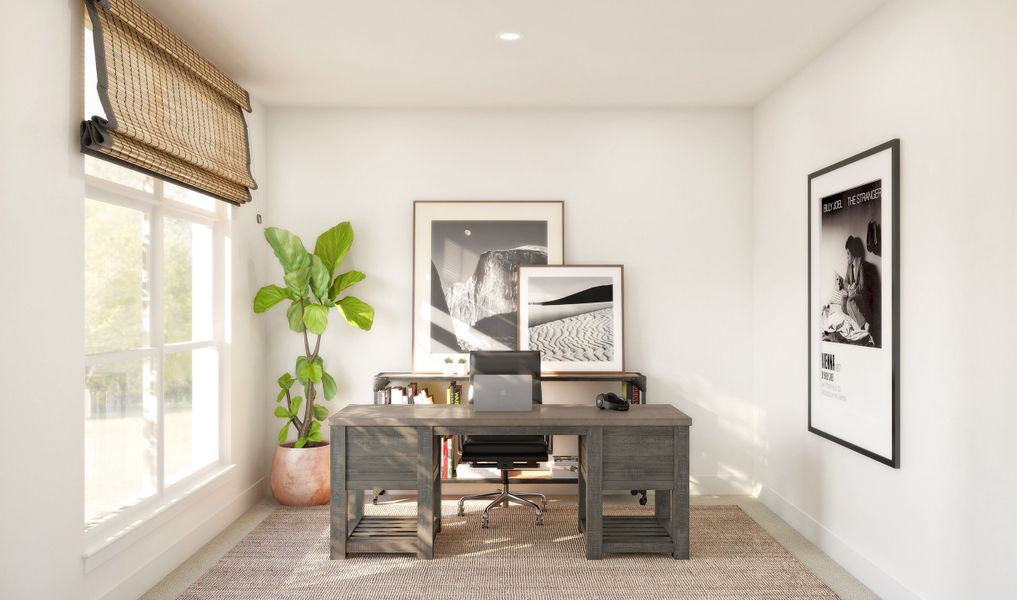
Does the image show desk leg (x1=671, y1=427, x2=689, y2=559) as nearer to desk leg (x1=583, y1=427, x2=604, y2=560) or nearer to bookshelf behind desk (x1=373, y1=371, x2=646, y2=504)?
desk leg (x1=583, y1=427, x2=604, y2=560)

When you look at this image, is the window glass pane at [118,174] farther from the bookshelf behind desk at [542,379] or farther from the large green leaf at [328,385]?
the bookshelf behind desk at [542,379]

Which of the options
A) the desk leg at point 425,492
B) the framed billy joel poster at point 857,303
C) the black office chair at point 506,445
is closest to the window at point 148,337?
the desk leg at point 425,492

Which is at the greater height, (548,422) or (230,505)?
(548,422)

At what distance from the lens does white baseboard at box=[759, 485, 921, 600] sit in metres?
3.23

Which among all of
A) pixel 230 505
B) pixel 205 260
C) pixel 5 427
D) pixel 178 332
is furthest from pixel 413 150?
pixel 5 427

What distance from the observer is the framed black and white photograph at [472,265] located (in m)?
5.11

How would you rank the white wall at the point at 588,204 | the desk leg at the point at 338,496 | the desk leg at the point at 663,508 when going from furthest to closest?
the white wall at the point at 588,204 < the desk leg at the point at 663,508 < the desk leg at the point at 338,496

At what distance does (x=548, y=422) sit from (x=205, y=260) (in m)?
2.47

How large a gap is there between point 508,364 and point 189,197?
7.35ft

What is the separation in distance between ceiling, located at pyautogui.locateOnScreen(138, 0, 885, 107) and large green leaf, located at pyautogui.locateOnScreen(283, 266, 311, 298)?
4.23ft

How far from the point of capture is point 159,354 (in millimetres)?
3646

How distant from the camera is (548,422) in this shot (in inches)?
146

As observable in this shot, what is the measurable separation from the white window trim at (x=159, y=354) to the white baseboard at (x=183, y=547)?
0.17 meters

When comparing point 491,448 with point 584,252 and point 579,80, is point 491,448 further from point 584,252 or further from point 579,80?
point 579,80
